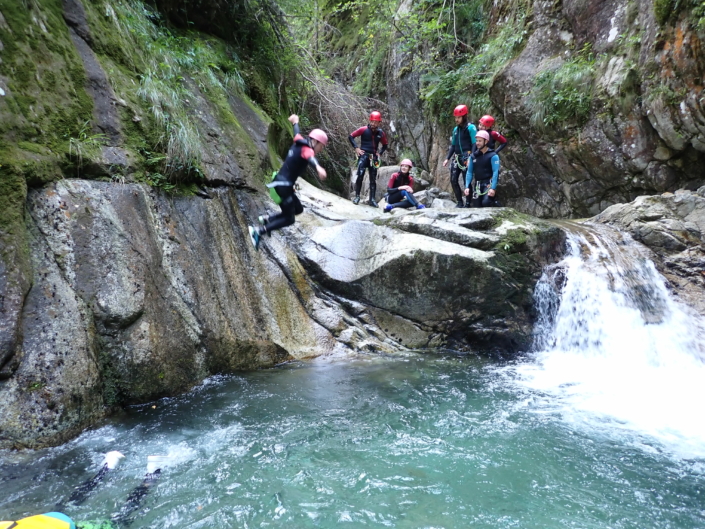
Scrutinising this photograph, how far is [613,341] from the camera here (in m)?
6.76

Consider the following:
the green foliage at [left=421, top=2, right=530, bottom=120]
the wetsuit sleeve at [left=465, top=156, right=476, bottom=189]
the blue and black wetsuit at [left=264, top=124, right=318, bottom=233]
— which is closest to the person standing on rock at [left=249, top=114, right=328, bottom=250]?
the blue and black wetsuit at [left=264, top=124, right=318, bottom=233]

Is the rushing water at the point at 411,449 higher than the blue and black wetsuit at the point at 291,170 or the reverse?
the reverse

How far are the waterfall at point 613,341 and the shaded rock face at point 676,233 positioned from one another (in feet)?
0.73

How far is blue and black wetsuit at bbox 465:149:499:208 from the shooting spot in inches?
331

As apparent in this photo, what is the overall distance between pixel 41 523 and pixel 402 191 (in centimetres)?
850

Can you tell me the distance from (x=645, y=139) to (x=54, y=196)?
10.4 metres

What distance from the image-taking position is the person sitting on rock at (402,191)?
9430mm

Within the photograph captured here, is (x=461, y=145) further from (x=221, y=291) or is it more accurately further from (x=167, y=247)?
(x=167, y=247)

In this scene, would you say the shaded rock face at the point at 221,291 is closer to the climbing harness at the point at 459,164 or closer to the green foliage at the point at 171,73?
the green foliage at the point at 171,73

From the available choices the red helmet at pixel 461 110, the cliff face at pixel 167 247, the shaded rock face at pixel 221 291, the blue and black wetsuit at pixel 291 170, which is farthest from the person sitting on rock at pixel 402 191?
the blue and black wetsuit at pixel 291 170

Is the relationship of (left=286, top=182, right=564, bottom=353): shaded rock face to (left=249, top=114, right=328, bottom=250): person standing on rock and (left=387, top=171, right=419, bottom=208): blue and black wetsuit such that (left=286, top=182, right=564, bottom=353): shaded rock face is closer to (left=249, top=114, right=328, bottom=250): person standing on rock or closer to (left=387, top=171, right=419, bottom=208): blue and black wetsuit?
(left=249, top=114, right=328, bottom=250): person standing on rock

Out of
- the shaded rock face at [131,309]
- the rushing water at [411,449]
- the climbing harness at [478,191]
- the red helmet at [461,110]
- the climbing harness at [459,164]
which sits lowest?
the rushing water at [411,449]

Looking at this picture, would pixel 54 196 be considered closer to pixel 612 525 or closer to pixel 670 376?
pixel 612 525

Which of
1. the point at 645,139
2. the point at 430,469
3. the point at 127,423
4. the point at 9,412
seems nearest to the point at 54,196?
the point at 9,412
